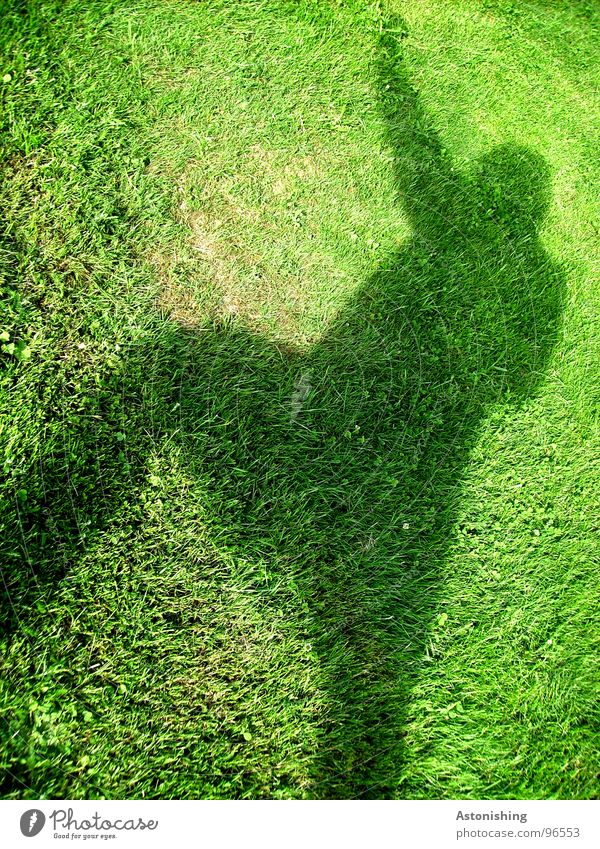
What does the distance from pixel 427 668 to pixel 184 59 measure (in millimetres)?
4349

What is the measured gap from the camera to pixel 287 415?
3.16m

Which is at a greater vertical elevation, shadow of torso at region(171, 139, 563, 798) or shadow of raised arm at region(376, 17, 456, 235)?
shadow of raised arm at region(376, 17, 456, 235)

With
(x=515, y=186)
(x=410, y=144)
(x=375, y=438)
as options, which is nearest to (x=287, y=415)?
(x=375, y=438)

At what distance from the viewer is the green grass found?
103 inches

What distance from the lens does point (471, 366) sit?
3479 mm
